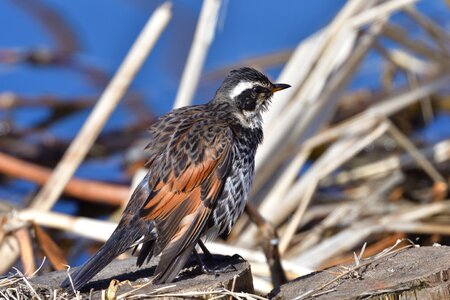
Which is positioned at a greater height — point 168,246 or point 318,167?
point 318,167

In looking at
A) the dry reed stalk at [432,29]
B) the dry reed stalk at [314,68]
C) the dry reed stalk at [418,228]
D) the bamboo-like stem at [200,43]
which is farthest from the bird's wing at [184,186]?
the dry reed stalk at [432,29]

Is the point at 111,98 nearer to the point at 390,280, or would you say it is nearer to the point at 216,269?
the point at 216,269

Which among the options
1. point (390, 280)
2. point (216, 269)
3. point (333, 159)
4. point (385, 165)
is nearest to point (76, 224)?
point (216, 269)

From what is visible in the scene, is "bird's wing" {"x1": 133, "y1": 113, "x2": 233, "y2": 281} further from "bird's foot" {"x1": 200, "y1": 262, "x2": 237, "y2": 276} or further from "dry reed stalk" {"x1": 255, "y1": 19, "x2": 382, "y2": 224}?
"dry reed stalk" {"x1": 255, "y1": 19, "x2": 382, "y2": 224}

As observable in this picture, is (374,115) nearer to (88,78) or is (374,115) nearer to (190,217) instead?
(190,217)

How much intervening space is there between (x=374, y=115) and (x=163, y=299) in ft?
12.7

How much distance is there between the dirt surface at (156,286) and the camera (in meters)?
4.47

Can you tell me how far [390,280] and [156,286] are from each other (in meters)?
1.04

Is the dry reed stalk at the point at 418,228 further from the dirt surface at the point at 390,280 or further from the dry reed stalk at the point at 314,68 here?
the dirt surface at the point at 390,280

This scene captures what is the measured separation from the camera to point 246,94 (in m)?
5.55

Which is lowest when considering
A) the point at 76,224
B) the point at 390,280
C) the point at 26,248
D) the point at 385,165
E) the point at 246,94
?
the point at 390,280

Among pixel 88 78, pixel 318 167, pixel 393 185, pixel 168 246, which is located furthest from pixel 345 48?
pixel 88 78

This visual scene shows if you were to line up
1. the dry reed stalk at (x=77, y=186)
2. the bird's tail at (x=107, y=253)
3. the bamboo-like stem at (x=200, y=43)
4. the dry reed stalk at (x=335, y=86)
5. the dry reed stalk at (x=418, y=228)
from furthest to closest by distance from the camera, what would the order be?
the dry reed stalk at (x=77, y=186) < the dry reed stalk at (x=418, y=228) < the dry reed stalk at (x=335, y=86) < the bamboo-like stem at (x=200, y=43) < the bird's tail at (x=107, y=253)

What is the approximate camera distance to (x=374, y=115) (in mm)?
7875
